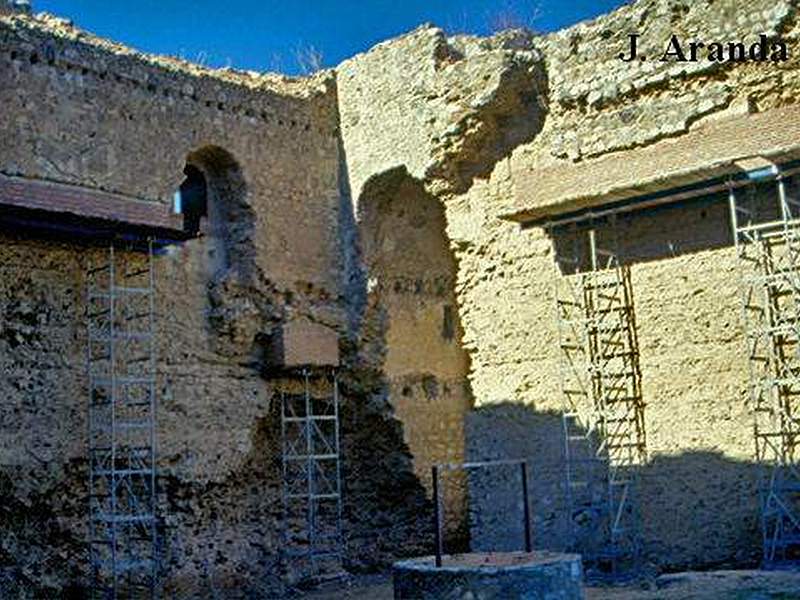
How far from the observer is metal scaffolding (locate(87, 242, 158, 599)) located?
12617mm

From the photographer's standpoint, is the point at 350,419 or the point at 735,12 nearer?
the point at 735,12

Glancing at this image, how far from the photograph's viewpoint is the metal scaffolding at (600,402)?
509 inches

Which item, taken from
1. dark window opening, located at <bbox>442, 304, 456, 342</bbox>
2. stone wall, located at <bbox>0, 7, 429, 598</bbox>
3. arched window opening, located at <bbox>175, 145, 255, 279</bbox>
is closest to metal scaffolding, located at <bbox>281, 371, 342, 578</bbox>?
stone wall, located at <bbox>0, 7, 429, 598</bbox>

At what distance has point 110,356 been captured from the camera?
1283 centimetres

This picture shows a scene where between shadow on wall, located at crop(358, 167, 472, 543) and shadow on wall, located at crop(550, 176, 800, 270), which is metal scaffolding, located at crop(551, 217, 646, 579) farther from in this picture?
shadow on wall, located at crop(358, 167, 472, 543)

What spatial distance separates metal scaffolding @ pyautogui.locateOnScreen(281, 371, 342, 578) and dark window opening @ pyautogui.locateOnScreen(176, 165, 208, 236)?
2.49m

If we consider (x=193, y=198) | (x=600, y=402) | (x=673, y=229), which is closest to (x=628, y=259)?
(x=673, y=229)

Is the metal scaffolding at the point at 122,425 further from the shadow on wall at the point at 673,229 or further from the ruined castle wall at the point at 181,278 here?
the shadow on wall at the point at 673,229

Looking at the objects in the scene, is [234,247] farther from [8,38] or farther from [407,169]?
[8,38]

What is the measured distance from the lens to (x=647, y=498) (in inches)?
502

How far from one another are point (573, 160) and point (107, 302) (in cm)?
563

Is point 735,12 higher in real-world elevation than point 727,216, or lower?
higher

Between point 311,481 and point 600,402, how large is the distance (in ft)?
13.0

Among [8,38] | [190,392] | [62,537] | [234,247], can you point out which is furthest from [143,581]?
[8,38]
